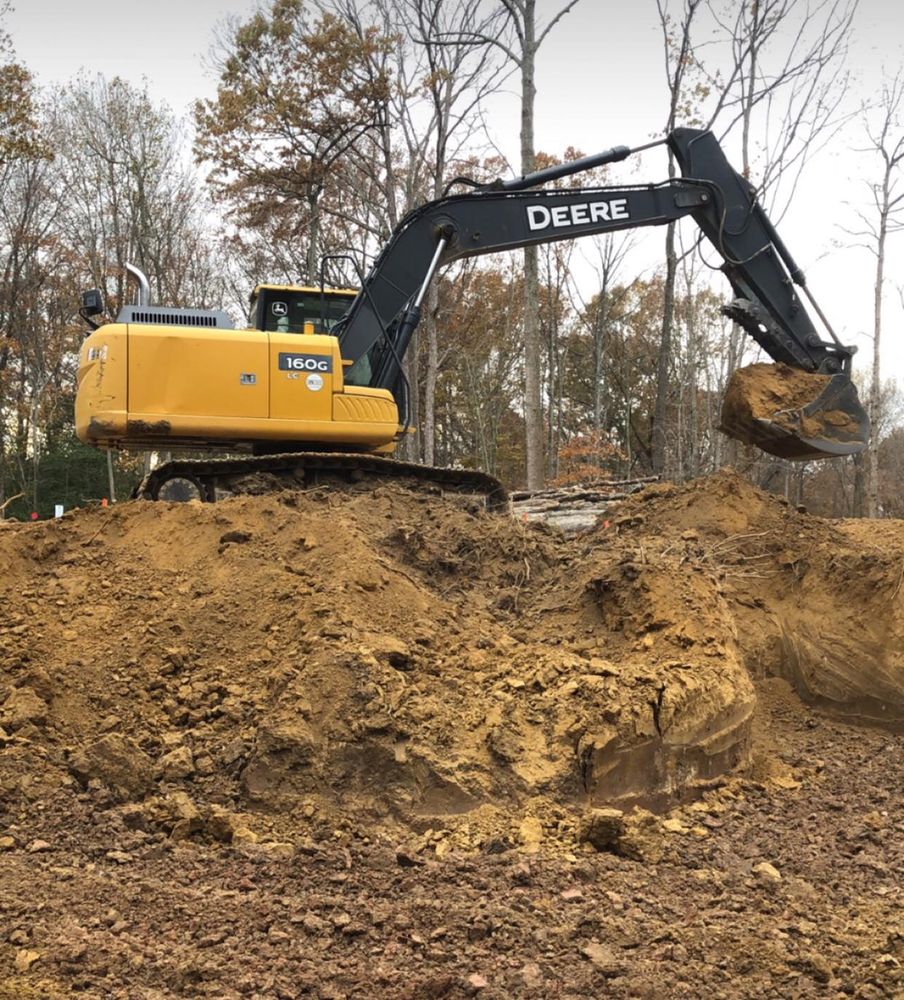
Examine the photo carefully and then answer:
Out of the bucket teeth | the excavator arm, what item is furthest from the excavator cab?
the bucket teeth

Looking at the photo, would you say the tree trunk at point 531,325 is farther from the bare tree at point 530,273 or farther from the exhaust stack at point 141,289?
the exhaust stack at point 141,289

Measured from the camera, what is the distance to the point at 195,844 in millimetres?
4023

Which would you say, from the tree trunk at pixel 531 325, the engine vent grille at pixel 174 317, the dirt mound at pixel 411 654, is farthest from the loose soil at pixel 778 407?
the tree trunk at pixel 531 325

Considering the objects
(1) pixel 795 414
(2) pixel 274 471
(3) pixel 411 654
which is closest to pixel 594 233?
(1) pixel 795 414

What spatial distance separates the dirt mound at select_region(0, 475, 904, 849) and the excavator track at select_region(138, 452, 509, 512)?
0.79m

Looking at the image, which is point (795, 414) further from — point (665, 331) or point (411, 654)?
point (665, 331)

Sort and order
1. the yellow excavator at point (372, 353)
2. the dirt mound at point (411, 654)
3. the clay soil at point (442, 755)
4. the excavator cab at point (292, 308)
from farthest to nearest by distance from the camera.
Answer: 1. the excavator cab at point (292, 308)
2. the yellow excavator at point (372, 353)
3. the dirt mound at point (411, 654)
4. the clay soil at point (442, 755)

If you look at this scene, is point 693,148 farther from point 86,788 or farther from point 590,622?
point 86,788

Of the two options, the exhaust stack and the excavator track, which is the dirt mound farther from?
the exhaust stack

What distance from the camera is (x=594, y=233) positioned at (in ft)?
29.9

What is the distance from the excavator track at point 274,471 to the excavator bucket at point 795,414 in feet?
8.81

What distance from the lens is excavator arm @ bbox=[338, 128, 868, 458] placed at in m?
8.81

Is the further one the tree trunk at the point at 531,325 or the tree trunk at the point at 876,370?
the tree trunk at the point at 876,370

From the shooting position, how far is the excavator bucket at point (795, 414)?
816cm
